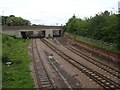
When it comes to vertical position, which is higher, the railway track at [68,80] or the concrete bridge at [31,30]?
the concrete bridge at [31,30]

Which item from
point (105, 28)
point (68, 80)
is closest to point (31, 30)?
point (105, 28)

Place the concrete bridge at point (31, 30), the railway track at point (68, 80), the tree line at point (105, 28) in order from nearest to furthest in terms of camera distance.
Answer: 1. the railway track at point (68, 80)
2. the tree line at point (105, 28)
3. the concrete bridge at point (31, 30)

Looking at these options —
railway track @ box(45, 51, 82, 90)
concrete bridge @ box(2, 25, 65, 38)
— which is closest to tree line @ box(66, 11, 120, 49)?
railway track @ box(45, 51, 82, 90)

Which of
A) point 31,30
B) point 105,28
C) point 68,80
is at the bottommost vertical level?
point 68,80

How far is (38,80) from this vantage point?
85.7 ft

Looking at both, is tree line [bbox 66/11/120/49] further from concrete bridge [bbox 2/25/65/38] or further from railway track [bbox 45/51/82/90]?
concrete bridge [bbox 2/25/65/38]

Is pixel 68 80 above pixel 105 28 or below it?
below

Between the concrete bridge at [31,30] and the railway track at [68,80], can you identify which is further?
the concrete bridge at [31,30]

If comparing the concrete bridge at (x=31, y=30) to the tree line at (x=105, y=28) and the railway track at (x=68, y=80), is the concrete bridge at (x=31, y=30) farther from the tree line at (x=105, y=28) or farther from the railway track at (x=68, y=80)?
the railway track at (x=68, y=80)

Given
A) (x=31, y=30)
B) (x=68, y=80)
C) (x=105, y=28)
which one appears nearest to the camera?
(x=68, y=80)

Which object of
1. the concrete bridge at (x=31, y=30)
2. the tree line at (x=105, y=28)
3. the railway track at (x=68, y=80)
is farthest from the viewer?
the concrete bridge at (x=31, y=30)

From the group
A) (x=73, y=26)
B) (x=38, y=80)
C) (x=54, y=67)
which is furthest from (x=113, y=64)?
(x=73, y=26)

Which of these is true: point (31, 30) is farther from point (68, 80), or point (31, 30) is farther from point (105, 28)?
point (68, 80)

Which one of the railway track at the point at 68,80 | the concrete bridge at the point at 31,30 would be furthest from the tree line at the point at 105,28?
the concrete bridge at the point at 31,30
